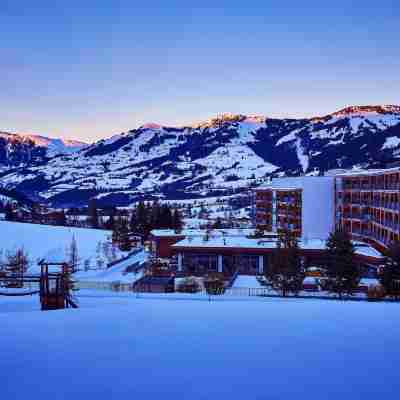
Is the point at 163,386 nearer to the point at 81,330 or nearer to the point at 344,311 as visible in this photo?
the point at 81,330

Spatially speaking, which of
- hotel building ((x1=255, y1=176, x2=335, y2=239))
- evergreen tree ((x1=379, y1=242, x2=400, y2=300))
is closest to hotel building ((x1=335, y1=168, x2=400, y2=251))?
hotel building ((x1=255, y1=176, x2=335, y2=239))

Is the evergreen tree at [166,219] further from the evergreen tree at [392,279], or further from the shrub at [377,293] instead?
the evergreen tree at [392,279]

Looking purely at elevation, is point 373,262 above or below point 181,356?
below

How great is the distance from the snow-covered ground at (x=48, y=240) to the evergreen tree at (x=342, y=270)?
83.6 feet

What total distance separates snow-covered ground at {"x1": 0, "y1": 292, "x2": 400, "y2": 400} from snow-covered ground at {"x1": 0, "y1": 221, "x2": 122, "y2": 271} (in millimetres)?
34448

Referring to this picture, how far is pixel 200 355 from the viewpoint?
434 cm

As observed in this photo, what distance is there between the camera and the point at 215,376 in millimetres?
3736

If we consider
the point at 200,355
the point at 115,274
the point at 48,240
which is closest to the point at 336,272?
the point at 200,355

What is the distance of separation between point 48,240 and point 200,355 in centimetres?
5146

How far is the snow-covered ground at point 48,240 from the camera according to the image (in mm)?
44169

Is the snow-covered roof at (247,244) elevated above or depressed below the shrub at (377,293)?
above

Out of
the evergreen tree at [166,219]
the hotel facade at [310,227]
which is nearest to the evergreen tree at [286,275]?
the hotel facade at [310,227]

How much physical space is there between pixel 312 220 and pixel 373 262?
1775cm

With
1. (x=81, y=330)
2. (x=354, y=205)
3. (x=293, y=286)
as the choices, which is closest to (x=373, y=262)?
(x=293, y=286)
